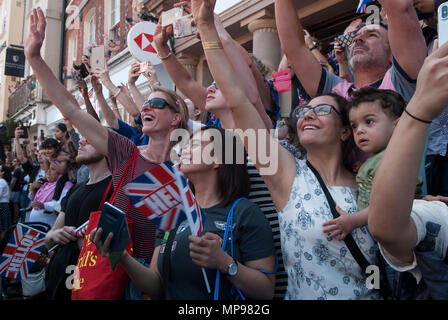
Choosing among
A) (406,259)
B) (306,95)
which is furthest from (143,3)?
(406,259)

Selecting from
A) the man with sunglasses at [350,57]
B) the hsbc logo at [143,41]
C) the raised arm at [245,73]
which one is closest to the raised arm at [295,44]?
the man with sunglasses at [350,57]

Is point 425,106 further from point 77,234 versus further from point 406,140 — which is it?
point 77,234

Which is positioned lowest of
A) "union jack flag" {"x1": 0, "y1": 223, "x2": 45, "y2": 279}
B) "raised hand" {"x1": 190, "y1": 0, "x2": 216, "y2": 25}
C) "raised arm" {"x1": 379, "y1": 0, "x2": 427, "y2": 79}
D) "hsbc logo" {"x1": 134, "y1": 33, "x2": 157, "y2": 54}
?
"union jack flag" {"x1": 0, "y1": 223, "x2": 45, "y2": 279}

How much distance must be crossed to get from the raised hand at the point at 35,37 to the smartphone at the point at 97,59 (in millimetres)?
1686

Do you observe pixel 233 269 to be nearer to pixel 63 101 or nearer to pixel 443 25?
pixel 443 25

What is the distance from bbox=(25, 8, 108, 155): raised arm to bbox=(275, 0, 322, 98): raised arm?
4.22 ft

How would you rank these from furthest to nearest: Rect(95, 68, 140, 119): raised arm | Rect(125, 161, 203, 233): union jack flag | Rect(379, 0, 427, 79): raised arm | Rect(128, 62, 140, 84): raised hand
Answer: Rect(128, 62, 140, 84): raised hand, Rect(95, 68, 140, 119): raised arm, Rect(379, 0, 427, 79): raised arm, Rect(125, 161, 203, 233): union jack flag

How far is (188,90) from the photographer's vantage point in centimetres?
308

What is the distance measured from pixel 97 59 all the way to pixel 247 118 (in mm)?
3298

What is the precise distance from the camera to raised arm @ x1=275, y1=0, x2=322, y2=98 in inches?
86.2

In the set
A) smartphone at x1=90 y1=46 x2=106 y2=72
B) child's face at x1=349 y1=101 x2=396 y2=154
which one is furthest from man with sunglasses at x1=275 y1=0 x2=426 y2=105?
smartphone at x1=90 y1=46 x2=106 y2=72

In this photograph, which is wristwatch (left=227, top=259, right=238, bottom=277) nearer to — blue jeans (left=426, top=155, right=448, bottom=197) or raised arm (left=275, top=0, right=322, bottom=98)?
blue jeans (left=426, top=155, right=448, bottom=197)

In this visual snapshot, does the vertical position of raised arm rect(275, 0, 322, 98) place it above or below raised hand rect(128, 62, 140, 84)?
below

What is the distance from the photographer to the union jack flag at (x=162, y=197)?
1396mm
